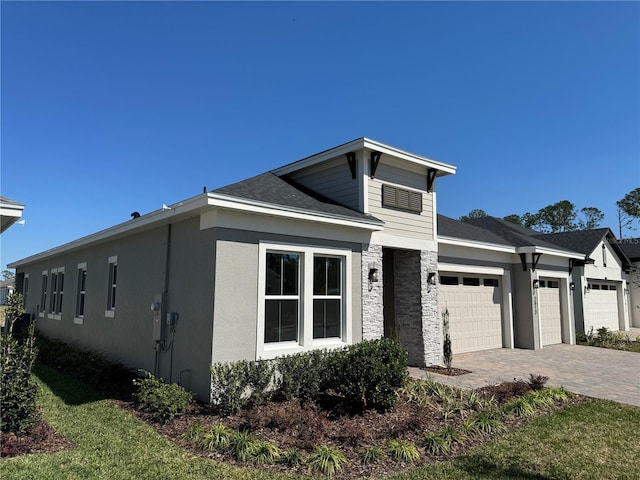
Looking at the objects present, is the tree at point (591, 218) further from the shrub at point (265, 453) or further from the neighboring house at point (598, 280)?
the shrub at point (265, 453)

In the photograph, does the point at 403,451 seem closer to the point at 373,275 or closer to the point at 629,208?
the point at 373,275

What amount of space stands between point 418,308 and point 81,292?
10704 mm

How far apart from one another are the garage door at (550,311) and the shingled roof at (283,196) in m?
10.4

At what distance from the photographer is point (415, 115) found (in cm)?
1591

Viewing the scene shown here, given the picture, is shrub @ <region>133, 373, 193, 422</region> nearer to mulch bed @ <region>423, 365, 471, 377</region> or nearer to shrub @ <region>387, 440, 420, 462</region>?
shrub @ <region>387, 440, 420, 462</region>

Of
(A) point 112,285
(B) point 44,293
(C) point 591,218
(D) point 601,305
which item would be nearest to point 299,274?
(A) point 112,285

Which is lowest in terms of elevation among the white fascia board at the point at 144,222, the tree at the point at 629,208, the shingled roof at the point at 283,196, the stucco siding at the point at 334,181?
the white fascia board at the point at 144,222

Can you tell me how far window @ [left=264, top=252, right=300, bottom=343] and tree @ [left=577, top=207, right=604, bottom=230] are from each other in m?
58.7

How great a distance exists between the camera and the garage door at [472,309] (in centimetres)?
1284

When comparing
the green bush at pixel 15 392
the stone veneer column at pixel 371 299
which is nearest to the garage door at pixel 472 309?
the stone veneer column at pixel 371 299

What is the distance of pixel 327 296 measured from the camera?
8398mm

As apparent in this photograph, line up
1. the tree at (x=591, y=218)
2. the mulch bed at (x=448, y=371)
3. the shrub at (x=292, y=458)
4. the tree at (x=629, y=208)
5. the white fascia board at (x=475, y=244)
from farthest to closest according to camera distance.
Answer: the tree at (x=591, y=218)
the tree at (x=629, y=208)
the white fascia board at (x=475, y=244)
the mulch bed at (x=448, y=371)
the shrub at (x=292, y=458)

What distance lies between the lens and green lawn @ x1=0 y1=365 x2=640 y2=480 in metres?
4.46

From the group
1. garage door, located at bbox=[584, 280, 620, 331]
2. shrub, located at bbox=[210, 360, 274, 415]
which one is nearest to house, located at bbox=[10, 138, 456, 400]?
shrub, located at bbox=[210, 360, 274, 415]
